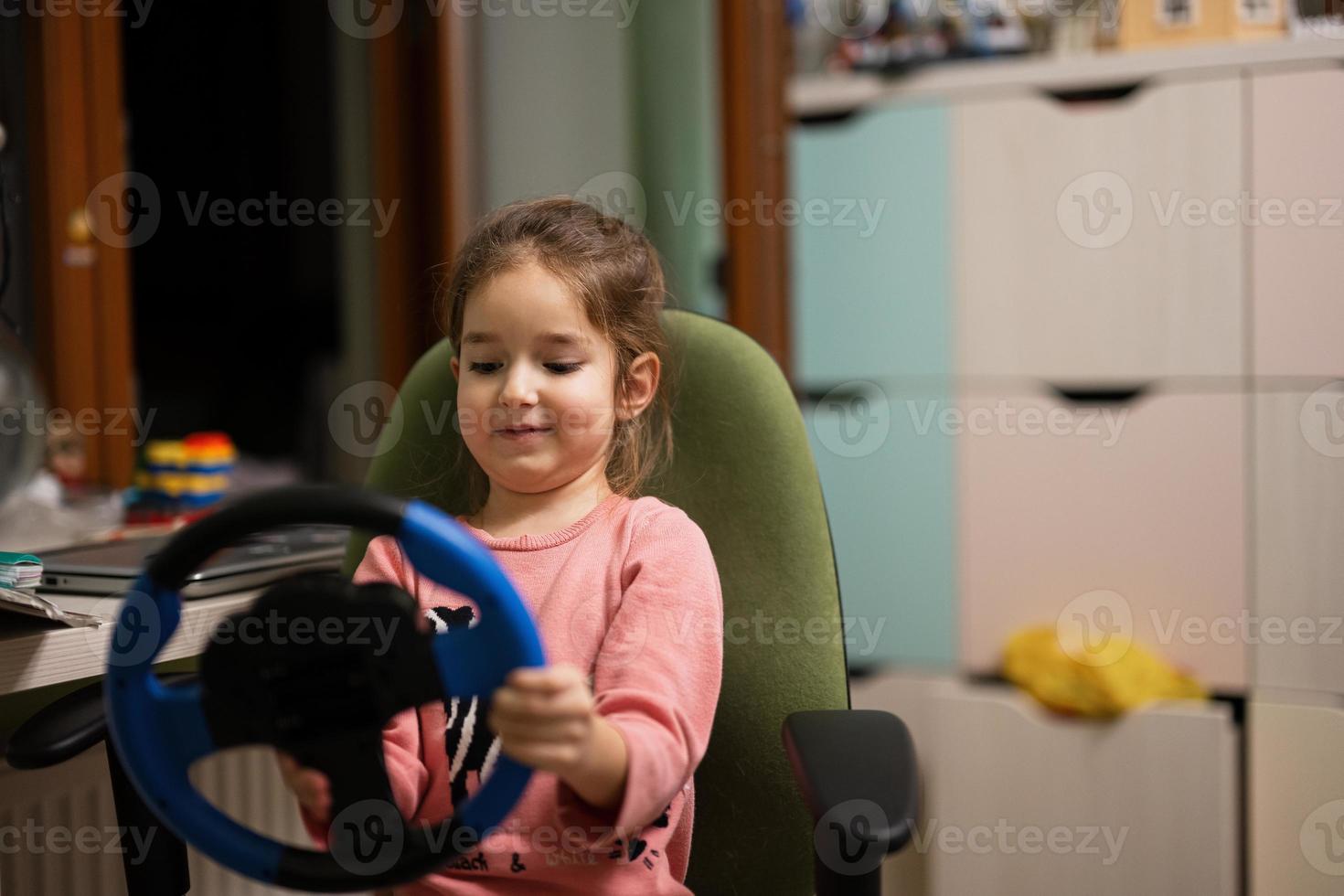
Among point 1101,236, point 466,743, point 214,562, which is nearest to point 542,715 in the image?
point 466,743

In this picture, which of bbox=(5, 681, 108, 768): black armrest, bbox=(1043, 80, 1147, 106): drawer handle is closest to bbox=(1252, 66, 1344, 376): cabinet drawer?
bbox=(1043, 80, 1147, 106): drawer handle

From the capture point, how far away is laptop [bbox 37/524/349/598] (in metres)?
0.96

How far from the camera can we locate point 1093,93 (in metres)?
1.79

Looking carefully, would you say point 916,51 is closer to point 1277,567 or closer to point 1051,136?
point 1051,136

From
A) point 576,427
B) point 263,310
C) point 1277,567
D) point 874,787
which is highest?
point 263,310

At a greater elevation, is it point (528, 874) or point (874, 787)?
point (874, 787)

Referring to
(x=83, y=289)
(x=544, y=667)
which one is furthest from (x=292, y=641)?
(x=83, y=289)

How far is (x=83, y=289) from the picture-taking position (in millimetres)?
1500

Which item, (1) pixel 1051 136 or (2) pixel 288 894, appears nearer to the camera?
(2) pixel 288 894

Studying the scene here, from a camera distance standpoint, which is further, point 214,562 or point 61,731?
point 214,562

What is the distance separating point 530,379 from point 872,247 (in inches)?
46.6

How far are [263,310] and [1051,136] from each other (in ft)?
4.97

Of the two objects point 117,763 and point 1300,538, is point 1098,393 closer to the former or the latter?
point 1300,538

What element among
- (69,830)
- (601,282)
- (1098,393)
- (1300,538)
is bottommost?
(69,830)
